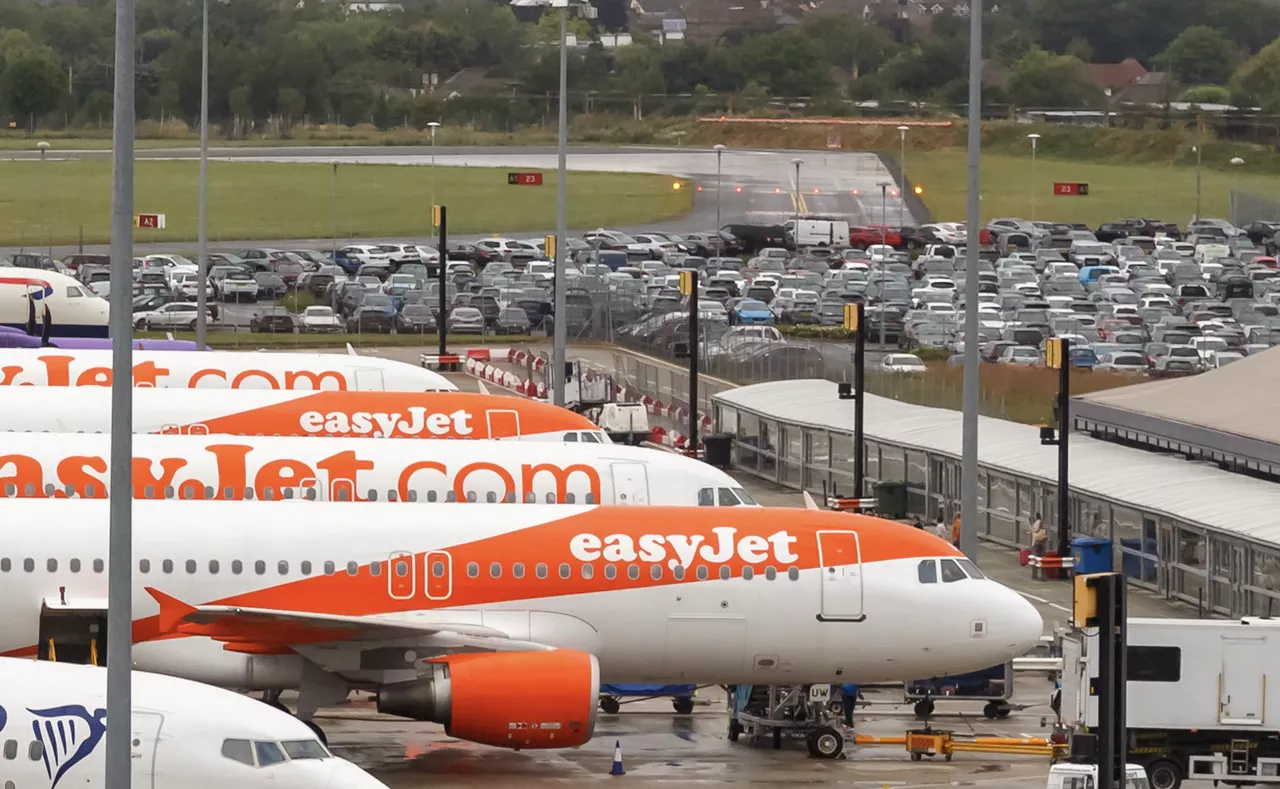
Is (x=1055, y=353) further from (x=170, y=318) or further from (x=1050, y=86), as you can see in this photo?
(x=1050, y=86)

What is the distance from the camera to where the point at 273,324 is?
87.8 meters

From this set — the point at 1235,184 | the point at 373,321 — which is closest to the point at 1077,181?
the point at 1235,184

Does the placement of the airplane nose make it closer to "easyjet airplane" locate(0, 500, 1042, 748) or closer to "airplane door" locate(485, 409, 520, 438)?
"easyjet airplane" locate(0, 500, 1042, 748)

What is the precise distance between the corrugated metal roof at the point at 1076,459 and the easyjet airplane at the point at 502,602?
1100cm

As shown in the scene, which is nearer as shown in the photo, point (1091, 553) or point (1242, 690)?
point (1242, 690)

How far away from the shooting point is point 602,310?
82188mm

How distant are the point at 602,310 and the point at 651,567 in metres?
52.5

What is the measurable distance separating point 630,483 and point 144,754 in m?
17.2

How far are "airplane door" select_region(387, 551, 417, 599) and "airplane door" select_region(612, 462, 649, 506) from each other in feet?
25.2

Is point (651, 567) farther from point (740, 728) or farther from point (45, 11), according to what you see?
point (45, 11)

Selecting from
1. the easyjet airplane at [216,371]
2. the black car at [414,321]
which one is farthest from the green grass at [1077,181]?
the easyjet airplane at [216,371]

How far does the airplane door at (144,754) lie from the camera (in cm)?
2019

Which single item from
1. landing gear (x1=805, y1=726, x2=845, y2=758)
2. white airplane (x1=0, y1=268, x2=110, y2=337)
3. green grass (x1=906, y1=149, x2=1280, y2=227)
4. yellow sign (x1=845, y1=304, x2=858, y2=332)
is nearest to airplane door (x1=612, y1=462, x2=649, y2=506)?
landing gear (x1=805, y1=726, x2=845, y2=758)

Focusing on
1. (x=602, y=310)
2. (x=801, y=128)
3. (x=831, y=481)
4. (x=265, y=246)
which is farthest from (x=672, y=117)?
(x=831, y=481)
